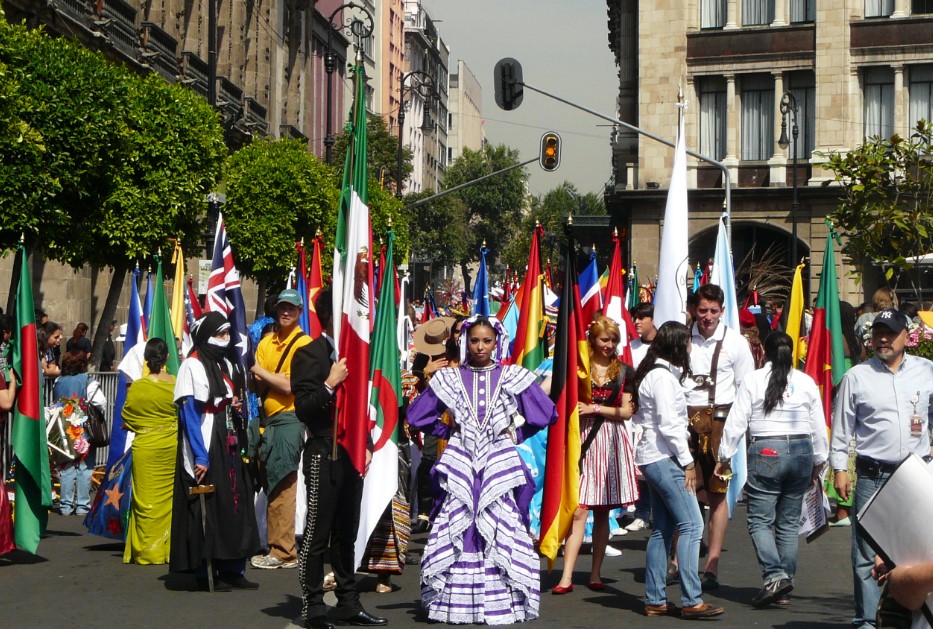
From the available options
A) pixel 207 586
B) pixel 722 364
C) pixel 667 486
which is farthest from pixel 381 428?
pixel 722 364

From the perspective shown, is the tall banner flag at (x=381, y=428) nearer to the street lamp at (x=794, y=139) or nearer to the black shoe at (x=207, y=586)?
the black shoe at (x=207, y=586)

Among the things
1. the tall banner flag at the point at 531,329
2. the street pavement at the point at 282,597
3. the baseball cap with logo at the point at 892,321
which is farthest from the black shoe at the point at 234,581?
the baseball cap with logo at the point at 892,321

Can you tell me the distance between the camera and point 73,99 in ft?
68.8

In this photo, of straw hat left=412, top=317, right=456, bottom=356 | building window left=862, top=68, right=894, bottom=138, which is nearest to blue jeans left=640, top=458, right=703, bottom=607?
straw hat left=412, top=317, right=456, bottom=356

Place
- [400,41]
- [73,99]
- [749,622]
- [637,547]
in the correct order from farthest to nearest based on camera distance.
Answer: [400,41] < [73,99] < [637,547] < [749,622]

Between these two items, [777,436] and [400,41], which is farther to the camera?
[400,41]

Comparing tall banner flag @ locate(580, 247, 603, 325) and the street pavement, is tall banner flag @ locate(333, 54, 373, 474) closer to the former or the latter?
the street pavement

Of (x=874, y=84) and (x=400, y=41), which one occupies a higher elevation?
(x=400, y=41)

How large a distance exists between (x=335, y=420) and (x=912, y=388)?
10.2ft

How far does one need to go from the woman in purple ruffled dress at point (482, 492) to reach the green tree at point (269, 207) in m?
26.3

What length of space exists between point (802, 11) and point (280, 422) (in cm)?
3545

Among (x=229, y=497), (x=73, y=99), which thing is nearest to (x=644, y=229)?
(x=73, y=99)

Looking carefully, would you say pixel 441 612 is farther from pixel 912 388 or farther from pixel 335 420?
pixel 912 388

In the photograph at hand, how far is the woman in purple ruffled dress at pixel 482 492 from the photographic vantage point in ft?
27.7
